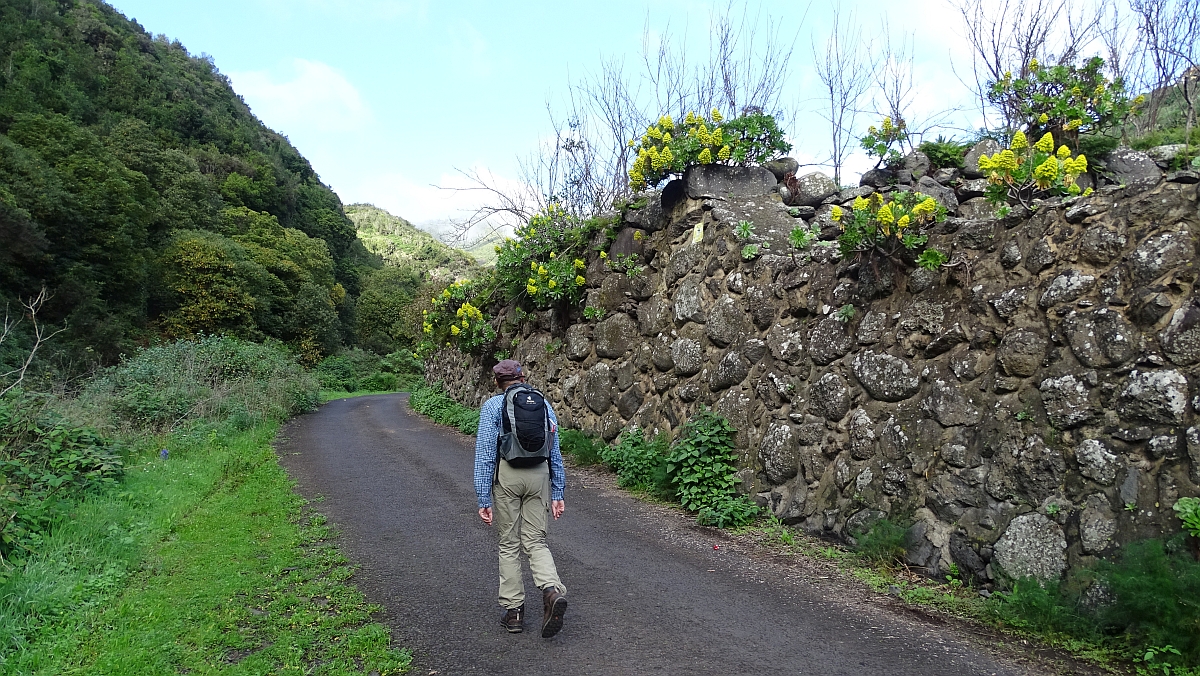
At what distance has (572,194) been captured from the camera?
48.4ft

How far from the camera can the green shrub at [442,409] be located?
15.2 meters

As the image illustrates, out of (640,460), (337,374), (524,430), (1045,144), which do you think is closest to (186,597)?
(524,430)

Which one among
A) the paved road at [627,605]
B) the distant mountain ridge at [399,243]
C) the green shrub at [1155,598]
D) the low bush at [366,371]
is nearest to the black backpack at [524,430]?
the paved road at [627,605]

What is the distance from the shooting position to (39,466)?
7.20 metres

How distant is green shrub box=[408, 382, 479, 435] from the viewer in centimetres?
1516

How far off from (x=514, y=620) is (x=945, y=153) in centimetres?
791

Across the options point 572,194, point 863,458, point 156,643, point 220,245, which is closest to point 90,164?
point 220,245

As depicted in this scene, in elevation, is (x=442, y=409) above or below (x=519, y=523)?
below

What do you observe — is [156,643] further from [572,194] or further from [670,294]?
[572,194]

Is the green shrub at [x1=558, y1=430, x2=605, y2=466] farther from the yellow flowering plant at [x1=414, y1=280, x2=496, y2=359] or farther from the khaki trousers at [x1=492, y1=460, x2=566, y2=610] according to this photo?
the khaki trousers at [x1=492, y1=460, x2=566, y2=610]

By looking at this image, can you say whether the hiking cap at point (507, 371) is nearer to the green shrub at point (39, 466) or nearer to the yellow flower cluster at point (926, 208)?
the yellow flower cluster at point (926, 208)

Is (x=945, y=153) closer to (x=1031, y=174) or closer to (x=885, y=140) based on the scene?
(x=885, y=140)

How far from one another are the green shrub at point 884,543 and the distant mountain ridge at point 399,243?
4423 centimetres

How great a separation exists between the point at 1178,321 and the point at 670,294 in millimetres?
6091
